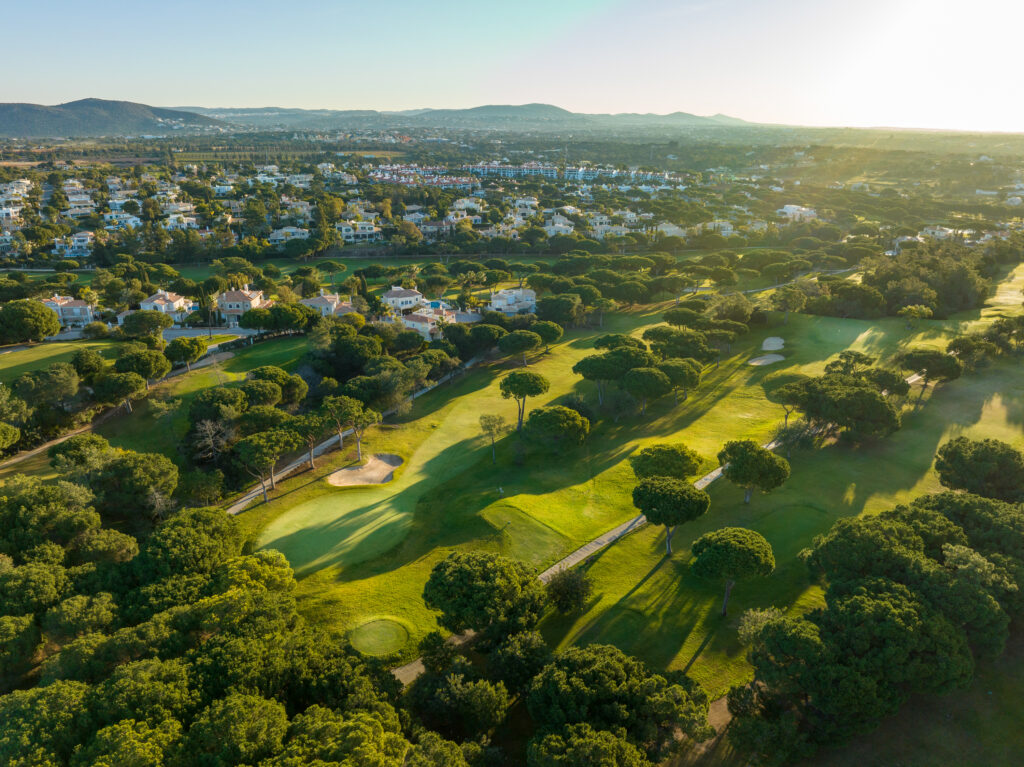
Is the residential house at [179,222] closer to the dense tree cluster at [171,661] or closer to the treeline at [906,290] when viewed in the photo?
the dense tree cluster at [171,661]

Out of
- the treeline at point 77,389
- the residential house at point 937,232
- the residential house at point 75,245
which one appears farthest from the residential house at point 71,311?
the residential house at point 937,232

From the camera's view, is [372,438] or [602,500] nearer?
[602,500]

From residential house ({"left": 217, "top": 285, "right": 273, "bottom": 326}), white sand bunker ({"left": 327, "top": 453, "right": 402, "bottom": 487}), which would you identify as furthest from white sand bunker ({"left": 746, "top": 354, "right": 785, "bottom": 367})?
residential house ({"left": 217, "top": 285, "right": 273, "bottom": 326})

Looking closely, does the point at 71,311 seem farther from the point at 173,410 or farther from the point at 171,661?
the point at 171,661

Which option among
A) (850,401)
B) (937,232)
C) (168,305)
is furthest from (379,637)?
(937,232)

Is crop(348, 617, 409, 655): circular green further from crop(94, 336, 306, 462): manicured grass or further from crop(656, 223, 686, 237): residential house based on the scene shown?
crop(656, 223, 686, 237): residential house

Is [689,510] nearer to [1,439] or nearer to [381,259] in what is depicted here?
[1,439]

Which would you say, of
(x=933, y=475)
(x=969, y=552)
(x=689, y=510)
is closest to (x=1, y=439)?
(x=689, y=510)
